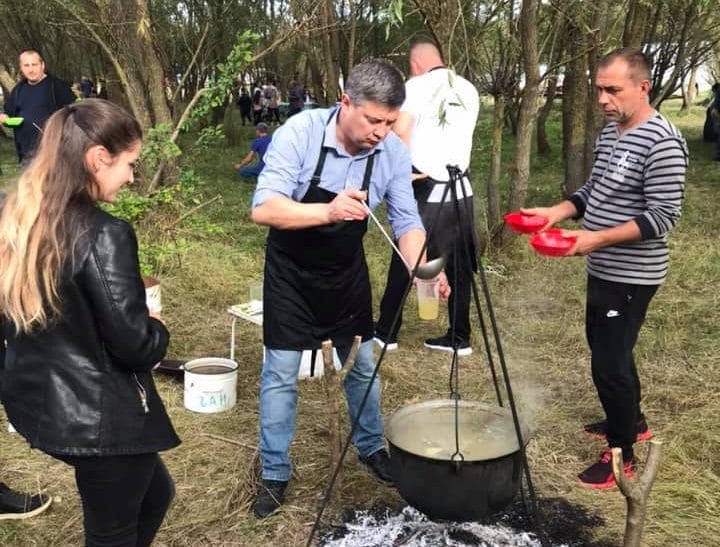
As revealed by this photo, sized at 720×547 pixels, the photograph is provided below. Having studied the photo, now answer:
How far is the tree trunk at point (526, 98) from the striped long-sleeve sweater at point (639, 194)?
10.9 ft

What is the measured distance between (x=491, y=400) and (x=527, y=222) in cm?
144

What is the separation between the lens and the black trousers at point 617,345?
115 inches

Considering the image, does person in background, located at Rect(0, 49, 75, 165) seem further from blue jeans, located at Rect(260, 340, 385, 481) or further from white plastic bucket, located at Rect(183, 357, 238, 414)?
blue jeans, located at Rect(260, 340, 385, 481)

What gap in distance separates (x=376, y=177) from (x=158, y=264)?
11.9ft

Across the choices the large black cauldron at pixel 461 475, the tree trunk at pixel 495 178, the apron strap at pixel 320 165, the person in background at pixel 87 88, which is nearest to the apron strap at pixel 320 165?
the apron strap at pixel 320 165

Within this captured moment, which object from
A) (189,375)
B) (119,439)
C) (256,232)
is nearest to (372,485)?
(189,375)

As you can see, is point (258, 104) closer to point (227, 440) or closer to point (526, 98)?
point (526, 98)

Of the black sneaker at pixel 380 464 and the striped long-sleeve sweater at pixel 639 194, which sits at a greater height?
the striped long-sleeve sweater at pixel 639 194

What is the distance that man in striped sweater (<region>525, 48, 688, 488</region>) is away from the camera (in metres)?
2.73

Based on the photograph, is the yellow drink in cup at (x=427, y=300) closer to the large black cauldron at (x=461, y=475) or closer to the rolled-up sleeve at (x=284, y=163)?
the large black cauldron at (x=461, y=475)

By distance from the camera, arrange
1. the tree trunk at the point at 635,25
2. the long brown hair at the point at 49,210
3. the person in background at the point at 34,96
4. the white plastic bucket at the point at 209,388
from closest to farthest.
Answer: the long brown hair at the point at 49,210 → the white plastic bucket at the point at 209,388 → the person in background at the point at 34,96 → the tree trunk at the point at 635,25

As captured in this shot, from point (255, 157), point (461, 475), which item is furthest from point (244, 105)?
point (461, 475)

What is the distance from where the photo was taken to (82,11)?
8.42m

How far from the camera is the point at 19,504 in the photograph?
2.95 meters
